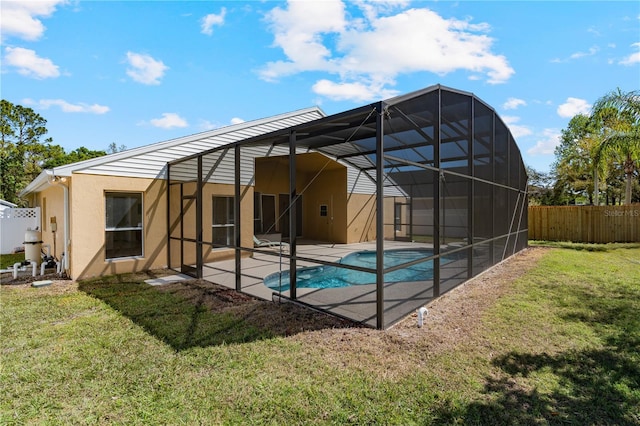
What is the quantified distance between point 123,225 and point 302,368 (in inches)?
260

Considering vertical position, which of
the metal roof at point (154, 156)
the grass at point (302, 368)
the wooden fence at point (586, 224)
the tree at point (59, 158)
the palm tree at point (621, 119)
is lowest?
the grass at point (302, 368)

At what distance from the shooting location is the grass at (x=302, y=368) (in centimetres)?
253

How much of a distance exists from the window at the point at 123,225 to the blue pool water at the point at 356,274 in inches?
142

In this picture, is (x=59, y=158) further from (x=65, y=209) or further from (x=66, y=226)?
(x=66, y=226)

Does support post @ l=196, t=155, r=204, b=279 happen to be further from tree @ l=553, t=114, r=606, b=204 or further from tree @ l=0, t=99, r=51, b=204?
tree @ l=553, t=114, r=606, b=204

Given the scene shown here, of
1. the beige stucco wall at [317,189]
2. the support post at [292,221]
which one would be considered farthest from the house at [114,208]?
the beige stucco wall at [317,189]

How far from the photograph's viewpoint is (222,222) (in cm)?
856

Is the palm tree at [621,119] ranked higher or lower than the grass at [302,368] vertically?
higher

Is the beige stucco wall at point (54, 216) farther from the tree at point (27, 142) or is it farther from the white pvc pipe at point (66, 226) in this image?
the tree at point (27, 142)

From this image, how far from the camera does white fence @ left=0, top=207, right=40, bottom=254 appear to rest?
1170cm

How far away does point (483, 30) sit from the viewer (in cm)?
780

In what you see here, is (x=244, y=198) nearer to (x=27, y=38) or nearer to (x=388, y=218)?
(x=388, y=218)

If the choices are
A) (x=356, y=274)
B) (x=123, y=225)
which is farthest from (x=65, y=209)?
(x=356, y=274)

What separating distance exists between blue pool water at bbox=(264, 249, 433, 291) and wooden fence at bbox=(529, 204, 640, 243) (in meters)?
9.86
